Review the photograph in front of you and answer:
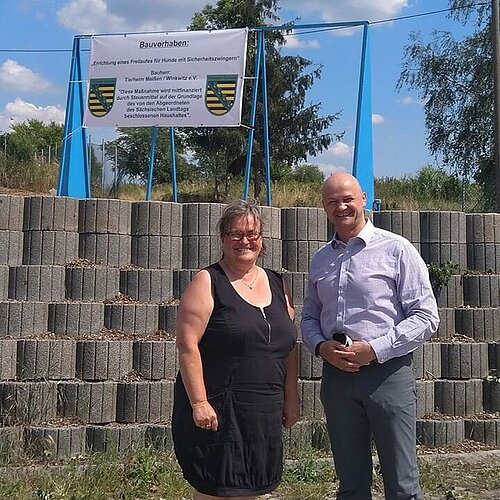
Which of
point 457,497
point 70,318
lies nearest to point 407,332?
point 457,497

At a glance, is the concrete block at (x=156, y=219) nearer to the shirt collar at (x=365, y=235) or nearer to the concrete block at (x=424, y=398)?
the concrete block at (x=424, y=398)

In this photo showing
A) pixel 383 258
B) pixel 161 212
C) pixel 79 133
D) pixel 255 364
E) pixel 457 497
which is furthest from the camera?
pixel 79 133

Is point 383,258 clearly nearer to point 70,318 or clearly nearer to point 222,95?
point 70,318

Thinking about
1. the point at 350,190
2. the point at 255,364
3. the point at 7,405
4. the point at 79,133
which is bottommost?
the point at 7,405

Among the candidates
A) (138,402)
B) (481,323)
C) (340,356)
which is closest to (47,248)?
(138,402)

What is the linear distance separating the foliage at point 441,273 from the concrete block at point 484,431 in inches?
44.9

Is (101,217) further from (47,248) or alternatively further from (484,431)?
(484,431)

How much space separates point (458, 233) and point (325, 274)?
10.8 feet

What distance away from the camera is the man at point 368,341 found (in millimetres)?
3039

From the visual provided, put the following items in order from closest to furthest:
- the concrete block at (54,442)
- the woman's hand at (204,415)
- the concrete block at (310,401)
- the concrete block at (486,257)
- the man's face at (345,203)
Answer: the woman's hand at (204,415), the man's face at (345,203), the concrete block at (54,442), the concrete block at (310,401), the concrete block at (486,257)

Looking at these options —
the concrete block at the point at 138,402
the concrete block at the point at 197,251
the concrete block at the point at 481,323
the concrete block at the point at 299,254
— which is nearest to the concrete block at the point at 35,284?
the concrete block at the point at 138,402

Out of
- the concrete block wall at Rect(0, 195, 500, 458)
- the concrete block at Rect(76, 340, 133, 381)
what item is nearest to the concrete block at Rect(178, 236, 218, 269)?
the concrete block wall at Rect(0, 195, 500, 458)

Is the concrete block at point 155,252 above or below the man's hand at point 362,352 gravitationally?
above

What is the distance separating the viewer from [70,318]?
5.47 m
